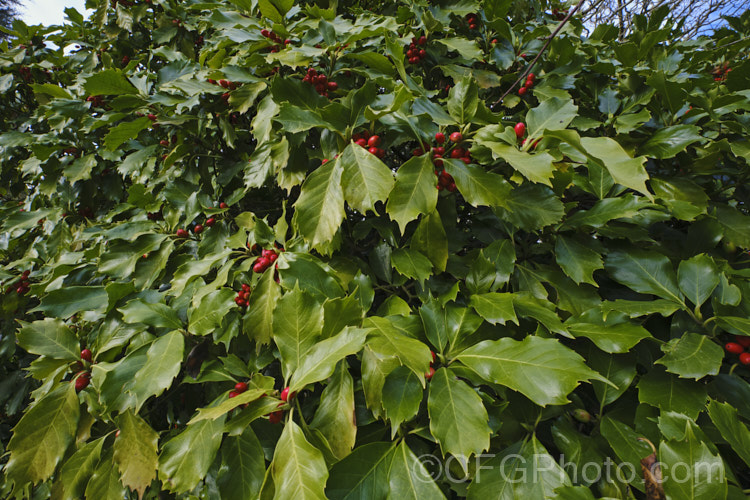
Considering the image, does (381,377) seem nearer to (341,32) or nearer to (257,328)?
(257,328)

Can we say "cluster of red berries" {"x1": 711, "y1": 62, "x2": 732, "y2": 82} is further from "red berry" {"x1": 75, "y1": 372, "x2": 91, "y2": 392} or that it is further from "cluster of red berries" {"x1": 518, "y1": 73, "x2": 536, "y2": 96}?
"red berry" {"x1": 75, "y1": 372, "x2": 91, "y2": 392}

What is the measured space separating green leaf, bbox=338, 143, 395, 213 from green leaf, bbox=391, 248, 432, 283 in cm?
19

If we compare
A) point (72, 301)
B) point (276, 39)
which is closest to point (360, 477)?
point (72, 301)

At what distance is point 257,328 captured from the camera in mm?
1152

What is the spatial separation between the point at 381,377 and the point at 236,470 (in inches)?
21.3

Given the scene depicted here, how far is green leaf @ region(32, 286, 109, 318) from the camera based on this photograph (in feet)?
4.55

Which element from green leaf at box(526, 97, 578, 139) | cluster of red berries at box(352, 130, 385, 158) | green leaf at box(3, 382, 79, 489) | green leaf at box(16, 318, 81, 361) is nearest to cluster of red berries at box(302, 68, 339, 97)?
cluster of red berries at box(352, 130, 385, 158)

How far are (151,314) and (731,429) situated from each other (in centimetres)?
166

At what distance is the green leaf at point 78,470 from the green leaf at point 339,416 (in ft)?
3.02

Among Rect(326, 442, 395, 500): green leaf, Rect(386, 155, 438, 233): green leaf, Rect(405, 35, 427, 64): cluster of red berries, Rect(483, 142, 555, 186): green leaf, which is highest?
Rect(405, 35, 427, 64): cluster of red berries

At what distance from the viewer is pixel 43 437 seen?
119 centimetres

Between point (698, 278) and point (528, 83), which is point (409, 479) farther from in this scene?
point (528, 83)

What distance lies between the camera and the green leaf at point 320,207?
105 centimetres

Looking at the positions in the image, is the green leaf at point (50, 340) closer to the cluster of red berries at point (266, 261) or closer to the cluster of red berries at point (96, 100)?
the cluster of red berries at point (266, 261)
